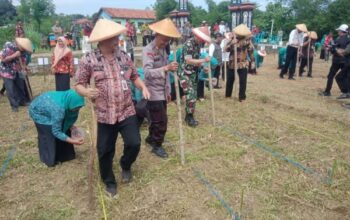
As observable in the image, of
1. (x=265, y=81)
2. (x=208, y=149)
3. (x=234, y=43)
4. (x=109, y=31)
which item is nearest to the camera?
(x=109, y=31)

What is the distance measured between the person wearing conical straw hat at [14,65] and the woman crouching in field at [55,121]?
10.4 ft

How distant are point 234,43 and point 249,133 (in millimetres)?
2491

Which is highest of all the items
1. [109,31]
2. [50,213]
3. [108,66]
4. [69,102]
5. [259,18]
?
[259,18]

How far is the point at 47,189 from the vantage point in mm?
3824

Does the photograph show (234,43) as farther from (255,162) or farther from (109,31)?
(109,31)

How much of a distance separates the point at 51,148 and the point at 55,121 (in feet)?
2.09

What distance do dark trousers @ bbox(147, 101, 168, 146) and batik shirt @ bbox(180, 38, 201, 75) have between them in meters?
1.18

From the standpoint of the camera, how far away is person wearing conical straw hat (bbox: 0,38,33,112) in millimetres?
6742

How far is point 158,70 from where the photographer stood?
4176 mm

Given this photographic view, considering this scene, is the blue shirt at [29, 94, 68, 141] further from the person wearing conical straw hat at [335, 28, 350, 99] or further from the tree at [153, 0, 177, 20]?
the tree at [153, 0, 177, 20]

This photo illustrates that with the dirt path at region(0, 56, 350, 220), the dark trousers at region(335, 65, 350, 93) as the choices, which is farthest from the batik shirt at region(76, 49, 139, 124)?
the dark trousers at region(335, 65, 350, 93)

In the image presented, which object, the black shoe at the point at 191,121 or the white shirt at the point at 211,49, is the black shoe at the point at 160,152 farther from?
the white shirt at the point at 211,49

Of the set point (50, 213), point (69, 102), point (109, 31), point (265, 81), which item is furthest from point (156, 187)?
point (265, 81)

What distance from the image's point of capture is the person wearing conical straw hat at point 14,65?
22.1 ft
